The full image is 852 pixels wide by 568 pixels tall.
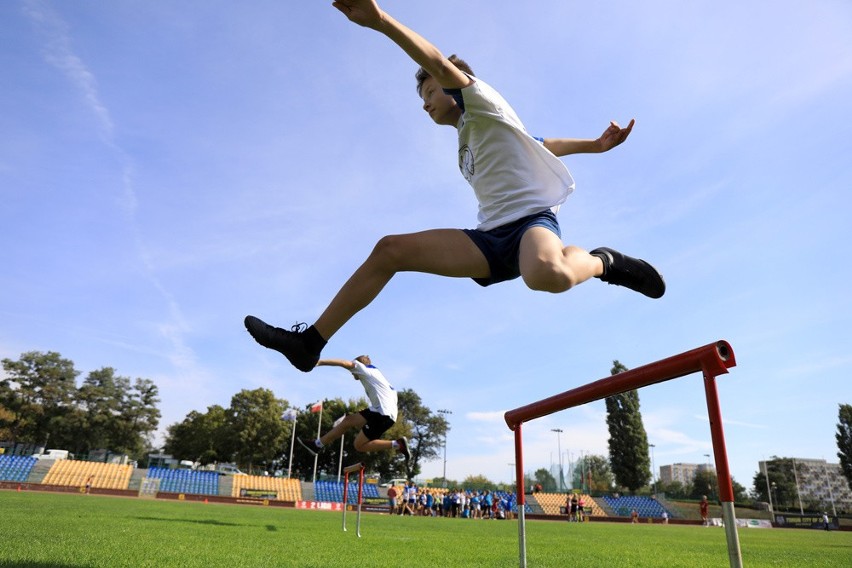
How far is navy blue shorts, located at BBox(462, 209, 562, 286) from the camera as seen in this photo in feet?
11.1

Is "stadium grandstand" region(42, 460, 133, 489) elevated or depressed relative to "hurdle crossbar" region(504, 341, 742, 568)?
depressed

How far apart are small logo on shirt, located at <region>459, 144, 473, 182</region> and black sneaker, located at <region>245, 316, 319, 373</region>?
162 centimetres

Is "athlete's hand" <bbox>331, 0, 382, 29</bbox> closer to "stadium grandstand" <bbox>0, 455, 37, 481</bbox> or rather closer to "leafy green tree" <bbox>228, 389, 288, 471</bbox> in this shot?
"stadium grandstand" <bbox>0, 455, 37, 481</bbox>

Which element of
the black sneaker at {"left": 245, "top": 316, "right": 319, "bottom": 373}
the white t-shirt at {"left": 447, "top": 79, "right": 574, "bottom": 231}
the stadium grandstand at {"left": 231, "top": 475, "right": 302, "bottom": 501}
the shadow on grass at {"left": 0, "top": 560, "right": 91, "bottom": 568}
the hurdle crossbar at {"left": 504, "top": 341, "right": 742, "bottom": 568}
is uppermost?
the white t-shirt at {"left": 447, "top": 79, "right": 574, "bottom": 231}

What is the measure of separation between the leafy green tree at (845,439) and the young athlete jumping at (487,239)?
8220 cm

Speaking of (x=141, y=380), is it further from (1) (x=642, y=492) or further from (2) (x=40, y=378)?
(1) (x=642, y=492)

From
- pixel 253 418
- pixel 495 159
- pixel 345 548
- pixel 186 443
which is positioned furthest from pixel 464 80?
pixel 186 443

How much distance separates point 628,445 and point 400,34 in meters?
60.0

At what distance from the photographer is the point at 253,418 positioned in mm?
57062

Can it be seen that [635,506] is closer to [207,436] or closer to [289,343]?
[207,436]

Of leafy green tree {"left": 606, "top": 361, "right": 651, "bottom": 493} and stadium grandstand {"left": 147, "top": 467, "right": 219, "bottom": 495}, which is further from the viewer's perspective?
leafy green tree {"left": 606, "top": 361, "right": 651, "bottom": 493}

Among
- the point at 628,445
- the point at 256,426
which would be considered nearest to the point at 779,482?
the point at 628,445

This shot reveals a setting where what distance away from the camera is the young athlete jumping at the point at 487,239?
10.4 ft

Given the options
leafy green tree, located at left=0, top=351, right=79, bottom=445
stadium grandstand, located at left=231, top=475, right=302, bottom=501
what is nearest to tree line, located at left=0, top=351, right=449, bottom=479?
leafy green tree, located at left=0, top=351, right=79, bottom=445
